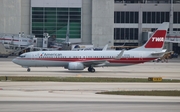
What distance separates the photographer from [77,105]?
74.2 ft

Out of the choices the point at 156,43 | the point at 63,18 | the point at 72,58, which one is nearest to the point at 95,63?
the point at 72,58

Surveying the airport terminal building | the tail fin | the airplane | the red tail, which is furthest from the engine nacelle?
the airport terminal building

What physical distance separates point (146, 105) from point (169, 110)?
6.31 feet

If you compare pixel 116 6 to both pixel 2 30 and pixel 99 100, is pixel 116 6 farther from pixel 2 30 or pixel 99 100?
pixel 99 100

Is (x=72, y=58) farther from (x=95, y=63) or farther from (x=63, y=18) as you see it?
(x=63, y=18)

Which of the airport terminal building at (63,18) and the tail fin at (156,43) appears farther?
the airport terminal building at (63,18)

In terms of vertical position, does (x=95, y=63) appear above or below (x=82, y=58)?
below

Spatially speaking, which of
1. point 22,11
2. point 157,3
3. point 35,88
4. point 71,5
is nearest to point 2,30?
point 22,11

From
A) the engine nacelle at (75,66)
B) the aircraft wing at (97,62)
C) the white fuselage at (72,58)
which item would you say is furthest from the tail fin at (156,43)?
the engine nacelle at (75,66)

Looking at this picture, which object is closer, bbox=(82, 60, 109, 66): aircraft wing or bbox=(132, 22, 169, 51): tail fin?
bbox=(82, 60, 109, 66): aircraft wing

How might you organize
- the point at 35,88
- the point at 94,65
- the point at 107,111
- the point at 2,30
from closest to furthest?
the point at 107,111, the point at 35,88, the point at 94,65, the point at 2,30

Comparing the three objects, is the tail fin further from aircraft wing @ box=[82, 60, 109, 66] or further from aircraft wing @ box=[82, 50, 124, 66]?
aircraft wing @ box=[82, 60, 109, 66]

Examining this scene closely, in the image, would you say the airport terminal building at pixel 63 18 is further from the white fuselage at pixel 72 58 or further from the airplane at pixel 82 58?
the white fuselage at pixel 72 58

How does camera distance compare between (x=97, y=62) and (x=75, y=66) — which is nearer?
(x=75, y=66)
